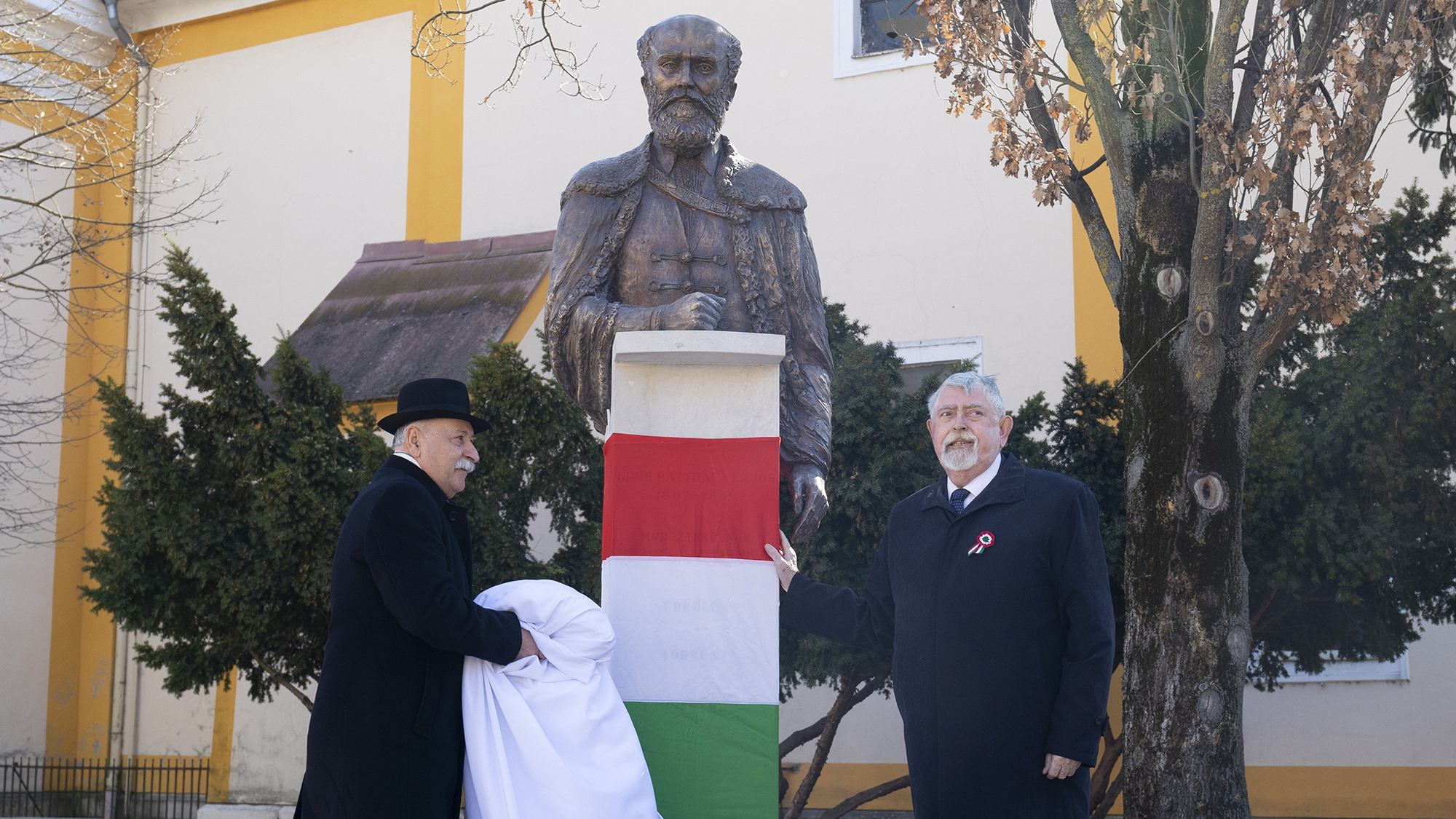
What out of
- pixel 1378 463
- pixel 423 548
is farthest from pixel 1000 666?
pixel 1378 463

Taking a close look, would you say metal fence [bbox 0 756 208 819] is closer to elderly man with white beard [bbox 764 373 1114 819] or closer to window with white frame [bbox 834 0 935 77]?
window with white frame [bbox 834 0 935 77]

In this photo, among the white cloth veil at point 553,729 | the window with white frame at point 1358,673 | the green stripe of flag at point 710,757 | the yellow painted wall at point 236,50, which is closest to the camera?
the white cloth veil at point 553,729

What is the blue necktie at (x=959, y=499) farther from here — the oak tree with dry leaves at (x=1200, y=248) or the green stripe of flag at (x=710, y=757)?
the oak tree with dry leaves at (x=1200, y=248)

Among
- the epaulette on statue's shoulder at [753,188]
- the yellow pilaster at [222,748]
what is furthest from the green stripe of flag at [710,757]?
the yellow pilaster at [222,748]

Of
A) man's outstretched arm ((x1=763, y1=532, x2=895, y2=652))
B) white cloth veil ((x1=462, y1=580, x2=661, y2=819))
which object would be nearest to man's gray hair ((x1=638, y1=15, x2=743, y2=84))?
man's outstretched arm ((x1=763, y1=532, x2=895, y2=652))

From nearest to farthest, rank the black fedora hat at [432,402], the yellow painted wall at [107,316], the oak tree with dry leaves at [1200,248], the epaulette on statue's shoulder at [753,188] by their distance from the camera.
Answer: the black fedora hat at [432,402]
the epaulette on statue's shoulder at [753,188]
the oak tree with dry leaves at [1200,248]
the yellow painted wall at [107,316]

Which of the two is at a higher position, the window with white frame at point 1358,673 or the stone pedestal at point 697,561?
the stone pedestal at point 697,561

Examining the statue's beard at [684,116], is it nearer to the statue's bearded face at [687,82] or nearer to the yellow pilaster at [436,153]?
the statue's bearded face at [687,82]

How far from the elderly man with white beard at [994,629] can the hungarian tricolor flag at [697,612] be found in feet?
0.48

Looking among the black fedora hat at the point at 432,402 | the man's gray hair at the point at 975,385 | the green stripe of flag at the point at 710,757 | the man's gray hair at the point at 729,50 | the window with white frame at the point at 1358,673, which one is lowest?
the window with white frame at the point at 1358,673

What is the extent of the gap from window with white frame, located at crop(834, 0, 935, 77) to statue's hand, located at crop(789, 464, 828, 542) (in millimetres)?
9331

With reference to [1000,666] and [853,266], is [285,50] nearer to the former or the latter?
[853,266]

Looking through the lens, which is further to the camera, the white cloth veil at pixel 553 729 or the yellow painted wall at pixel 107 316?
the yellow painted wall at pixel 107 316

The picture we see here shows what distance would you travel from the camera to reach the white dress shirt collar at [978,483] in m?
3.71
